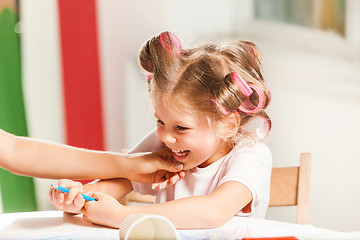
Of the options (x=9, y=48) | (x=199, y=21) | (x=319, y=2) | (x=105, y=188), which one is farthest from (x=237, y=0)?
(x=105, y=188)

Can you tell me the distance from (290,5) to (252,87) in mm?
1164

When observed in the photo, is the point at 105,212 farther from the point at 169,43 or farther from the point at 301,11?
the point at 301,11


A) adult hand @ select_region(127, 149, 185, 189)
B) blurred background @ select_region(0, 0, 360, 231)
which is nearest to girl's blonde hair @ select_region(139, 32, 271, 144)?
adult hand @ select_region(127, 149, 185, 189)

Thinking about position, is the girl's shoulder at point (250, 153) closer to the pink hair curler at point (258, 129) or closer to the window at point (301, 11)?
the pink hair curler at point (258, 129)

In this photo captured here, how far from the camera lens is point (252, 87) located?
2.86 ft

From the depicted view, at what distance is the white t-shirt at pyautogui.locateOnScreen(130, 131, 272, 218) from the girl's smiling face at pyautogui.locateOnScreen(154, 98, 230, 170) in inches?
2.5

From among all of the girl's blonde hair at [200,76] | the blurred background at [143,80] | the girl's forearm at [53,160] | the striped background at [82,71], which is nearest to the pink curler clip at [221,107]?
the girl's blonde hair at [200,76]

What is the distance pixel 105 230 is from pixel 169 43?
347mm

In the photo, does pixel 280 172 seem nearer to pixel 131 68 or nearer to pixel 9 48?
pixel 131 68

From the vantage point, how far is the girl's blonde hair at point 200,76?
0.84 meters

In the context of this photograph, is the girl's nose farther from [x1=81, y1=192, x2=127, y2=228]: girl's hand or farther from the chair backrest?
the chair backrest

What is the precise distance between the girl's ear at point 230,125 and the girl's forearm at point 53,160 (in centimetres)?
21

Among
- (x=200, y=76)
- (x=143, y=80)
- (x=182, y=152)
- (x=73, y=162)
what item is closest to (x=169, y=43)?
(x=200, y=76)

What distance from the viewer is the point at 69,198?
790 mm
